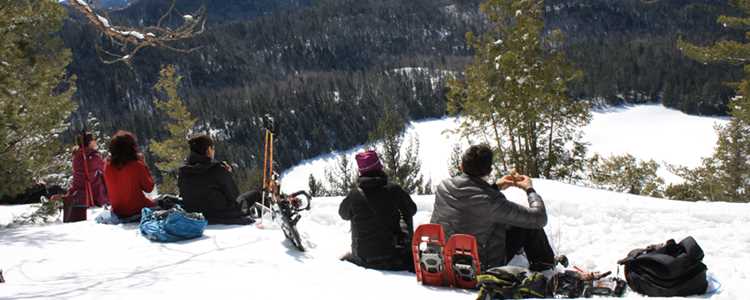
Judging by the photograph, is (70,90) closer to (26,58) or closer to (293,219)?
(26,58)

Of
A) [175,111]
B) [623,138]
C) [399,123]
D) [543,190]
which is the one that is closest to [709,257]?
[543,190]

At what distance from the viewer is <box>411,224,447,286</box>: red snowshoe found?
5.06 metres

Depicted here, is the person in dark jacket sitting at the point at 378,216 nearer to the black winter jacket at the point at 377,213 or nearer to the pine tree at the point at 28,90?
the black winter jacket at the point at 377,213

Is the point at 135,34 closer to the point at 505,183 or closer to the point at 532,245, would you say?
the point at 505,183

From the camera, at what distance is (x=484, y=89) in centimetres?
1900

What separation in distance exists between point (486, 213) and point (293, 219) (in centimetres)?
265

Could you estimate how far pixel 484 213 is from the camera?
5.15m

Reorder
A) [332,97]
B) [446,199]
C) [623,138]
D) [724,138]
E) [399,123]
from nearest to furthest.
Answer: [446,199], [724,138], [399,123], [623,138], [332,97]

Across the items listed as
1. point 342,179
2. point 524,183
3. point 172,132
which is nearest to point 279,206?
point 524,183

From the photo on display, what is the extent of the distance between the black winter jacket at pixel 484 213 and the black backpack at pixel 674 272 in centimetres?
98

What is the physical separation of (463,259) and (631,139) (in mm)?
116281

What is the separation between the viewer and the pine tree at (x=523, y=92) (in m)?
18.3

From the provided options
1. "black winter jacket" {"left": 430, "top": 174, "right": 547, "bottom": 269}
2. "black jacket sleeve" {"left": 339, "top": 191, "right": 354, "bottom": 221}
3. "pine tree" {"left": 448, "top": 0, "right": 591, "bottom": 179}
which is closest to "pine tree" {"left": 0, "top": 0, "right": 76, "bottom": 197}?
"black jacket sleeve" {"left": 339, "top": 191, "right": 354, "bottom": 221}

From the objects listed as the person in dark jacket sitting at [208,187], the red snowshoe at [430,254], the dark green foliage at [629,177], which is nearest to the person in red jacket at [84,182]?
the person in dark jacket sitting at [208,187]
